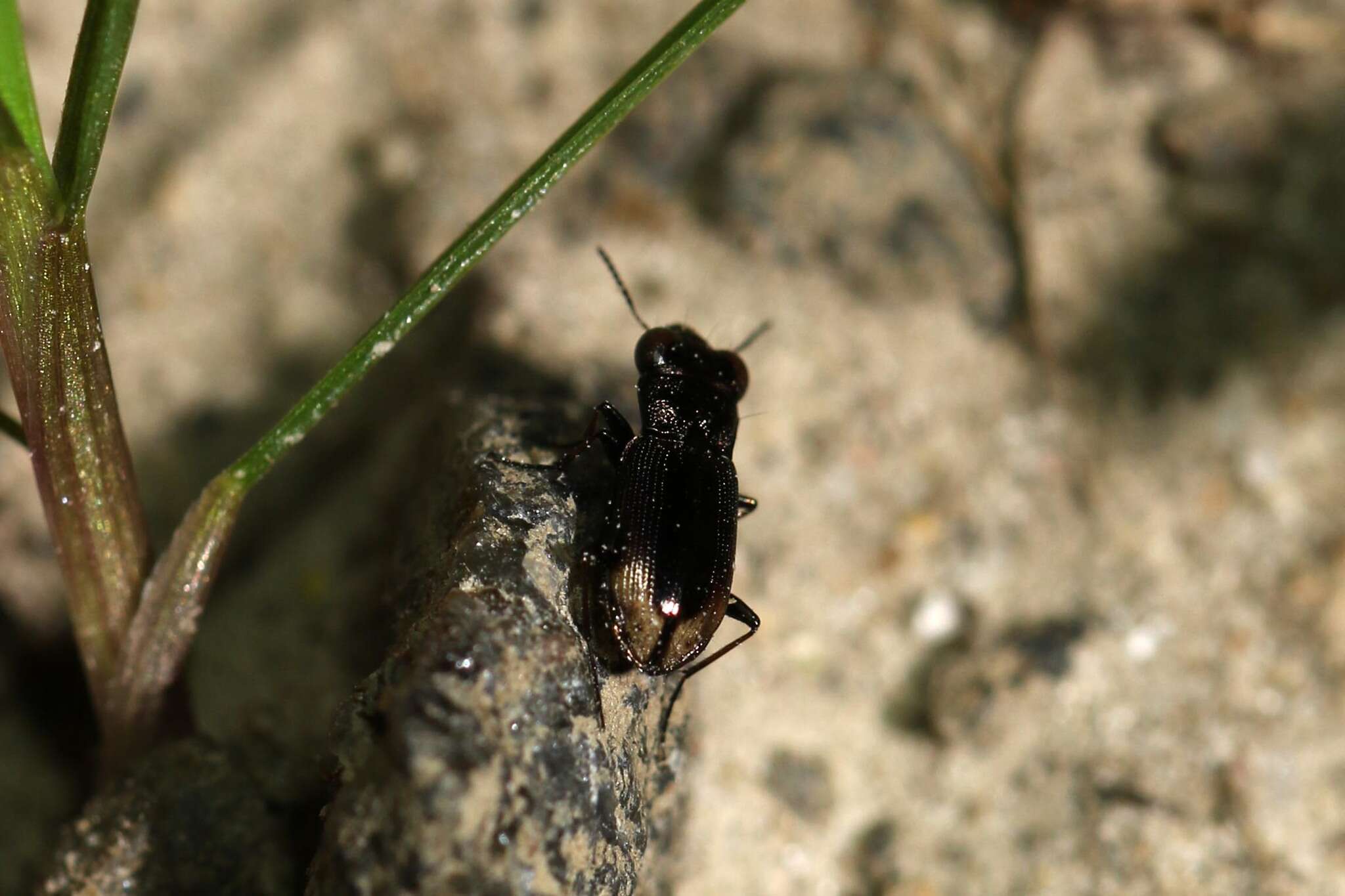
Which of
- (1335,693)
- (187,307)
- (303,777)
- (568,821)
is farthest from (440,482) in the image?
(1335,693)

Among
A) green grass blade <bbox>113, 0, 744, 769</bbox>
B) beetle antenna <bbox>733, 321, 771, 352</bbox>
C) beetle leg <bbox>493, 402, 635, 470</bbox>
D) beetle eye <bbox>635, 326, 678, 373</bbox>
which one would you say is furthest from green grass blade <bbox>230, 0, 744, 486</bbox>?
beetle antenna <bbox>733, 321, 771, 352</bbox>

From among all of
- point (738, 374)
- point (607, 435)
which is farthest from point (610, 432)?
point (738, 374)

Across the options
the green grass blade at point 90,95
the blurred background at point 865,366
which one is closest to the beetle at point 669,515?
the blurred background at point 865,366

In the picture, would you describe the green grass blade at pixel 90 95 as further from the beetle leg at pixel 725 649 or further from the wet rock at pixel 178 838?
the beetle leg at pixel 725 649

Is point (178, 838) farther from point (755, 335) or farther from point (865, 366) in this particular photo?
point (865, 366)

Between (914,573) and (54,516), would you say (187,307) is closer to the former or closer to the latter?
(54,516)
